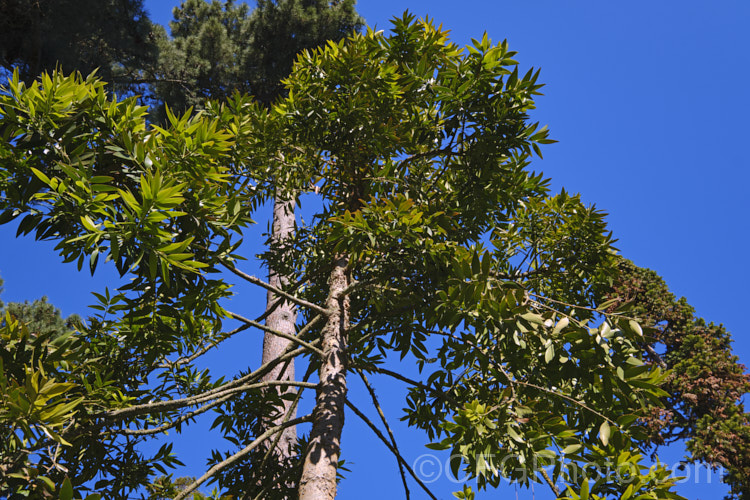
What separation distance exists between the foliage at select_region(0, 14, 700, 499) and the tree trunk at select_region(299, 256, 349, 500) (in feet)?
0.04

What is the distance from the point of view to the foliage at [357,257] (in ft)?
8.86

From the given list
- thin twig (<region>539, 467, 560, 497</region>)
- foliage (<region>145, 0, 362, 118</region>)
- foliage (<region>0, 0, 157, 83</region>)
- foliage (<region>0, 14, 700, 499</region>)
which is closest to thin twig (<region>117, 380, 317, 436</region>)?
foliage (<region>0, 14, 700, 499</region>)

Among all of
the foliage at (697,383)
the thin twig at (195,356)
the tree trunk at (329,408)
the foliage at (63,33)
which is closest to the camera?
the tree trunk at (329,408)

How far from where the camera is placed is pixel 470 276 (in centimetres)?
282

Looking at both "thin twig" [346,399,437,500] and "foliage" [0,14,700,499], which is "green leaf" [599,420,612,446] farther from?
"thin twig" [346,399,437,500]

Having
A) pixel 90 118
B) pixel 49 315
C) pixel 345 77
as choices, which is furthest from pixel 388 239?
pixel 49 315

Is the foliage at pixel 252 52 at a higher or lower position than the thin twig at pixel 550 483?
higher

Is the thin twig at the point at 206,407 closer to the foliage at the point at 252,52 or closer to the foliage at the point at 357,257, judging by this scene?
the foliage at the point at 357,257

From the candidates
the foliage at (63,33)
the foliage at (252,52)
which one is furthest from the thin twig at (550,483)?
the foliage at (252,52)

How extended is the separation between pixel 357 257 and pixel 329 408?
921mm

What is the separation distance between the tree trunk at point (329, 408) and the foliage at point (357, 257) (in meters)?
0.01

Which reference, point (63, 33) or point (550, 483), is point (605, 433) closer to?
point (550, 483)

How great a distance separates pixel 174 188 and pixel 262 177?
1.79 metres

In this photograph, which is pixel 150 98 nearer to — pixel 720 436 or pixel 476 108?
pixel 476 108
